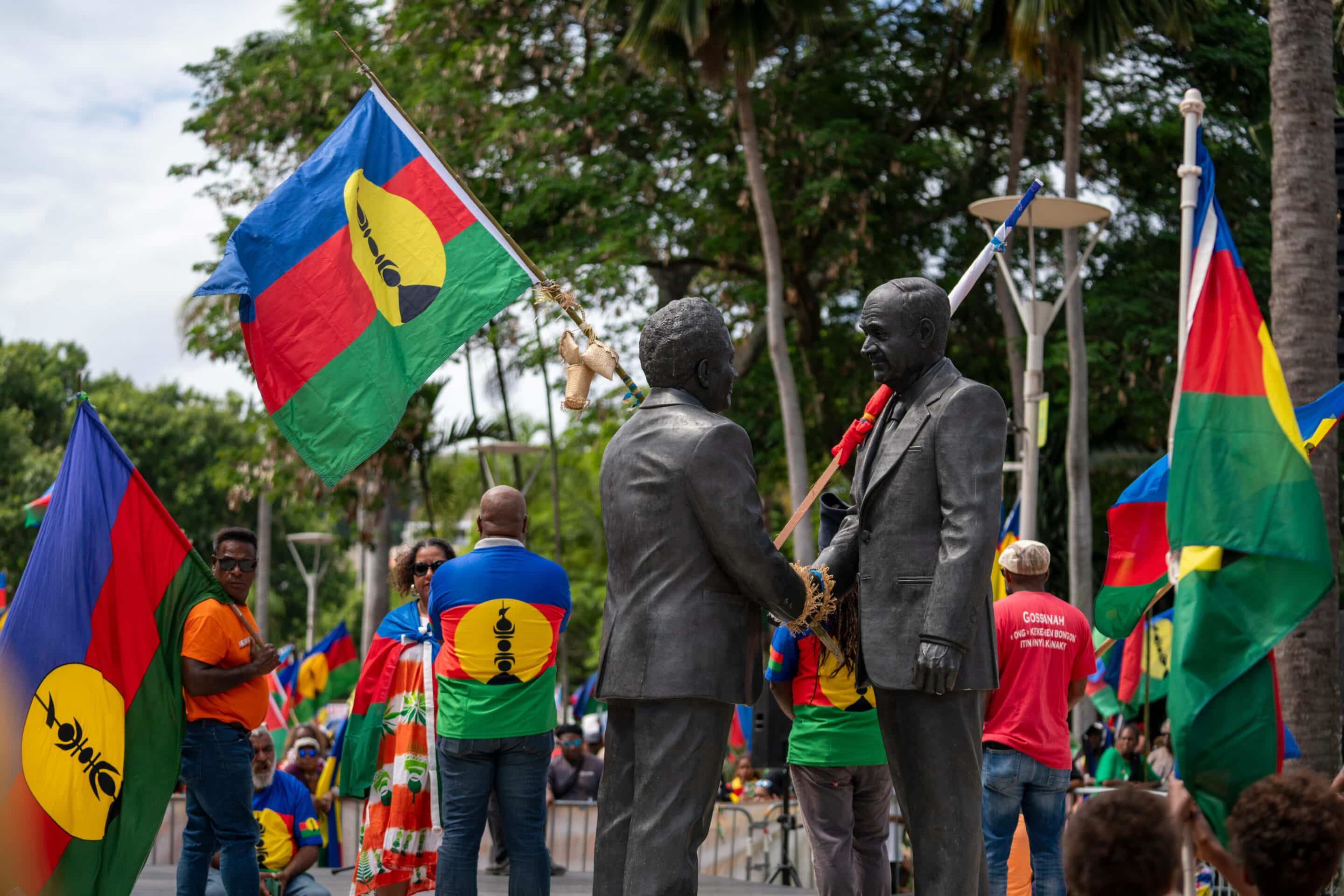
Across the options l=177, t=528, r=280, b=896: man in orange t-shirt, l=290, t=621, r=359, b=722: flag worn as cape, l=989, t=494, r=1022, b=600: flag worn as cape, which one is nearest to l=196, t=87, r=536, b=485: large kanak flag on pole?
l=177, t=528, r=280, b=896: man in orange t-shirt

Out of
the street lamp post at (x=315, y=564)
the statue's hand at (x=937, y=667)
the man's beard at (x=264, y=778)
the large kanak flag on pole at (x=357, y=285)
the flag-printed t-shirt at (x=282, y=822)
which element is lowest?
the flag-printed t-shirt at (x=282, y=822)

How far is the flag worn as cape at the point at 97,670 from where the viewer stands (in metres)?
6.57

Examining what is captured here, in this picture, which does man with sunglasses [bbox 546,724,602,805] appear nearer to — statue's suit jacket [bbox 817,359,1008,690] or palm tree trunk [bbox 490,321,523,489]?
palm tree trunk [bbox 490,321,523,489]

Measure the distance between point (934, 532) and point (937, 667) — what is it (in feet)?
1.56

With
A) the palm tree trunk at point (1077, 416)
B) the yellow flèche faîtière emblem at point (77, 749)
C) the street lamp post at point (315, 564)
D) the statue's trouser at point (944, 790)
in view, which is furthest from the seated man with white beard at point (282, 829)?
the street lamp post at point (315, 564)

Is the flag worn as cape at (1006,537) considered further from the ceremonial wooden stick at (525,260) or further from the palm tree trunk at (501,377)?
the palm tree trunk at (501,377)

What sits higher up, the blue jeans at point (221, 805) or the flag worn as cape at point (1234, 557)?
the flag worn as cape at point (1234, 557)

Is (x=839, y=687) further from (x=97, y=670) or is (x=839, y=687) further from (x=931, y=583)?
(x=97, y=670)

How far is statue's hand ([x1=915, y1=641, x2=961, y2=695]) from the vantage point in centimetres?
486

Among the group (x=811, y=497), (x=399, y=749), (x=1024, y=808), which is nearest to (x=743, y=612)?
(x=811, y=497)

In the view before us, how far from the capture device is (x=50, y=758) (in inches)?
260

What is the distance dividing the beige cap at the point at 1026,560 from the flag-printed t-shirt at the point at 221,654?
3522 mm

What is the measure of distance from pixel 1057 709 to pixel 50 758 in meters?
4.45

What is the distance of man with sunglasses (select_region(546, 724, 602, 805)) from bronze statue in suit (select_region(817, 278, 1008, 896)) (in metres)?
9.19
